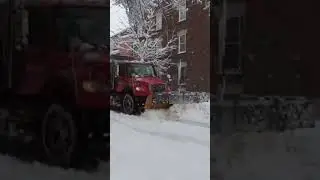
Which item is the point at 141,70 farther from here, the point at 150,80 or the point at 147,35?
the point at 147,35

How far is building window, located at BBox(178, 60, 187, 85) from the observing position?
9.55 feet

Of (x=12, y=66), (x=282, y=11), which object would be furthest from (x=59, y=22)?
(x=282, y=11)

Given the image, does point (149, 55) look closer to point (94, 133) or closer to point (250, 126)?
point (94, 133)

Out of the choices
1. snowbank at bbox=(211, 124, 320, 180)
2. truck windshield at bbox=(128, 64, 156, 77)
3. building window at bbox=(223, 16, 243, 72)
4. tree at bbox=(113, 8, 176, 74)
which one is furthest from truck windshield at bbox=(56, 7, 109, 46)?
snowbank at bbox=(211, 124, 320, 180)

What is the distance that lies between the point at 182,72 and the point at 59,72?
32.5 inches

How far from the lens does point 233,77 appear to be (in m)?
2.94

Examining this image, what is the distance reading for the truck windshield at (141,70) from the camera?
2.89 meters

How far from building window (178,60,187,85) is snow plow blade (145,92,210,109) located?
8 cm

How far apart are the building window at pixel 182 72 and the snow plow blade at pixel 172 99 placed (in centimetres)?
8

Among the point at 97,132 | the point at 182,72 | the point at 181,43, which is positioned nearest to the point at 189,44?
the point at 181,43

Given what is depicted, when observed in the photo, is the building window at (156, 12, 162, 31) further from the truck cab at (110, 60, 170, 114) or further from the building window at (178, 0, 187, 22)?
the truck cab at (110, 60, 170, 114)

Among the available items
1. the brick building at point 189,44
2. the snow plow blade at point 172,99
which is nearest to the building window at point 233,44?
the brick building at point 189,44

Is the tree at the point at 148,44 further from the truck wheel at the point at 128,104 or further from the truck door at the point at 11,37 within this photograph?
the truck door at the point at 11,37

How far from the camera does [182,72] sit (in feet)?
9.61
